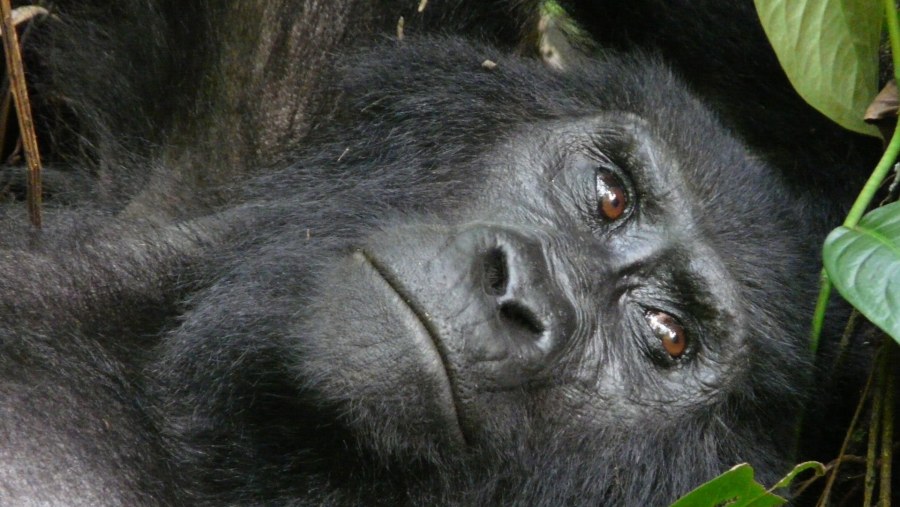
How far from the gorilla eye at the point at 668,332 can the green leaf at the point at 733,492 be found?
0.44 meters

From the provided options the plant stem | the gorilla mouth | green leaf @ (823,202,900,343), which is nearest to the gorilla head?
the gorilla mouth

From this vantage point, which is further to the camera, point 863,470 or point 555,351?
point 863,470

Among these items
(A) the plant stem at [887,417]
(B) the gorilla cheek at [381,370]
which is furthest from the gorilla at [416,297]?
(A) the plant stem at [887,417]

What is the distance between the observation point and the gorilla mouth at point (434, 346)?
2.33 m

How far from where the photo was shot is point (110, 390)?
8.86 ft

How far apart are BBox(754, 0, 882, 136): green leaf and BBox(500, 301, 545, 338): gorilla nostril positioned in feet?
2.98

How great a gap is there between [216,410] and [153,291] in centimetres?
40

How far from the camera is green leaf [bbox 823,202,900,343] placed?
2.28 metres

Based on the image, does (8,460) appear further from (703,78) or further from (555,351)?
(703,78)

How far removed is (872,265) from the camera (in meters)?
2.38

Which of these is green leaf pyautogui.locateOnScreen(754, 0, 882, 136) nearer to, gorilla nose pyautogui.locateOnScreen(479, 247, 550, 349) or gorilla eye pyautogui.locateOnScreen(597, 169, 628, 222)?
gorilla eye pyautogui.locateOnScreen(597, 169, 628, 222)

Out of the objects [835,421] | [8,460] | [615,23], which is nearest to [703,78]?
[615,23]

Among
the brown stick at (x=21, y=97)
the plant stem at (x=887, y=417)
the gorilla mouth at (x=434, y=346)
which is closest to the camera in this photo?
the gorilla mouth at (x=434, y=346)

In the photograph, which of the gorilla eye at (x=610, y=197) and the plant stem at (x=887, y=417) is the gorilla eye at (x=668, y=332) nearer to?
the gorilla eye at (x=610, y=197)
